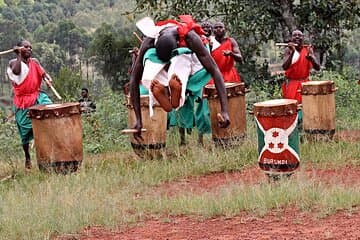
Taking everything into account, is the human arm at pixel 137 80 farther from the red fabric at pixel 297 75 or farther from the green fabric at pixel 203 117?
the red fabric at pixel 297 75

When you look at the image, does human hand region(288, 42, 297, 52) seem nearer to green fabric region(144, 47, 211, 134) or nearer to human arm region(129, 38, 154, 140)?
green fabric region(144, 47, 211, 134)

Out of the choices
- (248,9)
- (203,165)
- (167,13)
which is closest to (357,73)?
(248,9)

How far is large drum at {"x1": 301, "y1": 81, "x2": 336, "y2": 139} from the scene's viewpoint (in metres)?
7.89

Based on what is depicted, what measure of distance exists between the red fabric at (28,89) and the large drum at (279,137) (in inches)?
143

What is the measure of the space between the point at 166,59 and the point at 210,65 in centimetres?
68

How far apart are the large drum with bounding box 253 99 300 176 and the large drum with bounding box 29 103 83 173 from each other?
2.43 meters

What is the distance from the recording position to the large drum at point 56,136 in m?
7.02

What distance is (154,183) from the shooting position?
638cm

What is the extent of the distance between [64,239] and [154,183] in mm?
2126

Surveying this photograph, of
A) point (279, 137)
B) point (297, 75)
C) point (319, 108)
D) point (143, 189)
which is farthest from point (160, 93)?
point (297, 75)

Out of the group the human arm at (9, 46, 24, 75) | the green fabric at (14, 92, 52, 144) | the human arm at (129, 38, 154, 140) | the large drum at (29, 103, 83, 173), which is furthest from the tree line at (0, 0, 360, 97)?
the human arm at (129, 38, 154, 140)

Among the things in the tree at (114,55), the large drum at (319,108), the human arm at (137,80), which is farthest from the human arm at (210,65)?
the tree at (114,55)

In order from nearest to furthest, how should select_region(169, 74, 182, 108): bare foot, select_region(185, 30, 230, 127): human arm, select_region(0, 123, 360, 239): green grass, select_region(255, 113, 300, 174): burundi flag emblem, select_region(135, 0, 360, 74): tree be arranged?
1. select_region(0, 123, 360, 239): green grass
2. select_region(255, 113, 300, 174): burundi flag emblem
3. select_region(185, 30, 230, 127): human arm
4. select_region(169, 74, 182, 108): bare foot
5. select_region(135, 0, 360, 74): tree

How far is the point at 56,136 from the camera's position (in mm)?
7027
